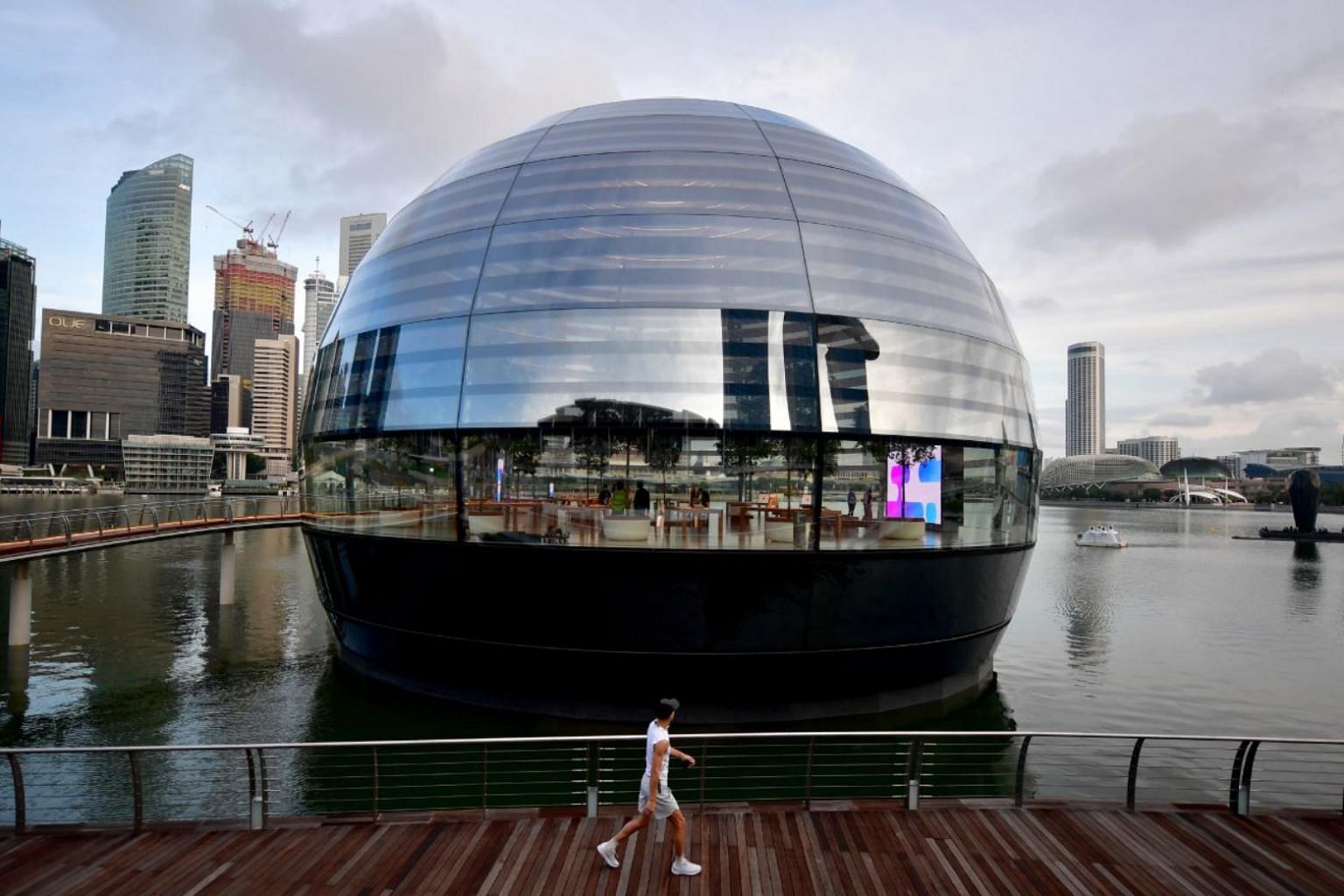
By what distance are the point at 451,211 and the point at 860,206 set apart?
28.9ft

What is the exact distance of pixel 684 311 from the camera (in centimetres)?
1391

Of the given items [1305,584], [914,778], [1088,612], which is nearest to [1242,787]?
[914,778]

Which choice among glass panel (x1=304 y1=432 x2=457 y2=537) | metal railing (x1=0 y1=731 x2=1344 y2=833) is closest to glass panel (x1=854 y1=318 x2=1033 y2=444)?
metal railing (x1=0 y1=731 x2=1344 y2=833)

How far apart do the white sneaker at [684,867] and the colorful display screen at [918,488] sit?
26.8ft

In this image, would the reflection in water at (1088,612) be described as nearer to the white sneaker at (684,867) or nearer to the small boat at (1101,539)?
the small boat at (1101,539)

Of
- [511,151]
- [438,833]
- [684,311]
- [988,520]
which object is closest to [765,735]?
[438,833]

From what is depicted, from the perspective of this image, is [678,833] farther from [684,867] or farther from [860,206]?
[860,206]

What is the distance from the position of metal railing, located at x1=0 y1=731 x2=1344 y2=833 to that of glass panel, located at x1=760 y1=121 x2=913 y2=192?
12148 millimetres

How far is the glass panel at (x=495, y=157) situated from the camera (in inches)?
702

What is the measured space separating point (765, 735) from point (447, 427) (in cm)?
860

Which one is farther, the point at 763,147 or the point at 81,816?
the point at 763,147

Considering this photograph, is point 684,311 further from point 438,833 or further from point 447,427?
point 438,833

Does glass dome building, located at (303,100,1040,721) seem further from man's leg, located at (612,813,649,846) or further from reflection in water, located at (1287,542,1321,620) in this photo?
reflection in water, located at (1287,542,1321,620)

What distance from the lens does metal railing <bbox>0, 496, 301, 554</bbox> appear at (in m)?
20.8
